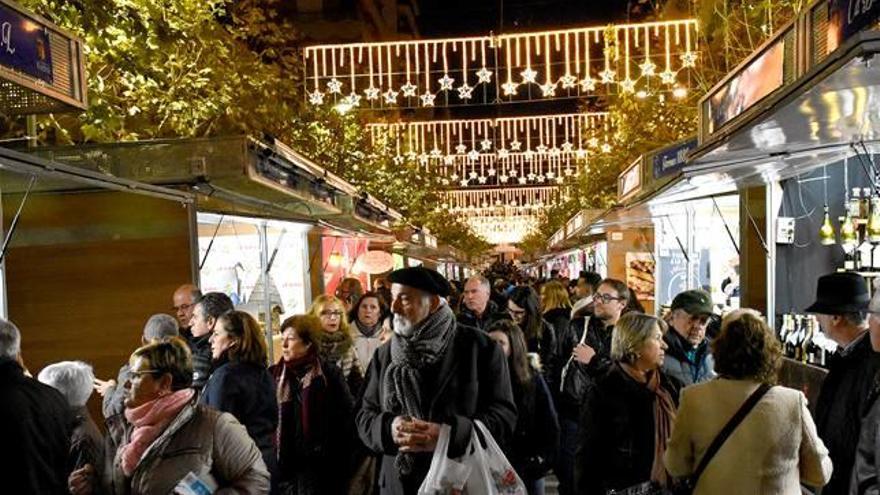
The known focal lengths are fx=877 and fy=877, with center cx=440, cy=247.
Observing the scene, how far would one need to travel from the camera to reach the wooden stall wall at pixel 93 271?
7.71 meters

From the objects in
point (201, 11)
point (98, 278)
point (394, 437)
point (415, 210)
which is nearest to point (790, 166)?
point (394, 437)

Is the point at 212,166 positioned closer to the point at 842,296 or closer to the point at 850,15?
the point at 842,296

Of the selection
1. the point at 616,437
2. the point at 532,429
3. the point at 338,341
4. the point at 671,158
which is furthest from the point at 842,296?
the point at 671,158

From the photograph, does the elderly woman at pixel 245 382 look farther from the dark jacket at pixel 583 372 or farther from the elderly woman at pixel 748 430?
the elderly woman at pixel 748 430

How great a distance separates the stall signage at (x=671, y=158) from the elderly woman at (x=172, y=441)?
604 cm

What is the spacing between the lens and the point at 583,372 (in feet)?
20.3

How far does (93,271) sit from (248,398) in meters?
3.78

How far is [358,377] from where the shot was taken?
6.68 m

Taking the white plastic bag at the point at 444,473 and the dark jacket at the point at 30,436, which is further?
the dark jacket at the point at 30,436

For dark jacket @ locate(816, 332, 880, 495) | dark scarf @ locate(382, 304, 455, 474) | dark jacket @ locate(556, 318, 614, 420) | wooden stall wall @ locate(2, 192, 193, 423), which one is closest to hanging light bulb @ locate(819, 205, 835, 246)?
dark jacket @ locate(556, 318, 614, 420)

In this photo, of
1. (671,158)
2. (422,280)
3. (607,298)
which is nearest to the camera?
(422,280)

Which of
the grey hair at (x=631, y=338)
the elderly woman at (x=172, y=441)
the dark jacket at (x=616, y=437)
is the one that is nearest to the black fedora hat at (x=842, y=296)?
the grey hair at (x=631, y=338)

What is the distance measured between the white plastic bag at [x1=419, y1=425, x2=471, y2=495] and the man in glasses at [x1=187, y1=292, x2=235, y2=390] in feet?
9.45

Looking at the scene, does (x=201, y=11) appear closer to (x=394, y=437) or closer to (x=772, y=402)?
(x=394, y=437)
